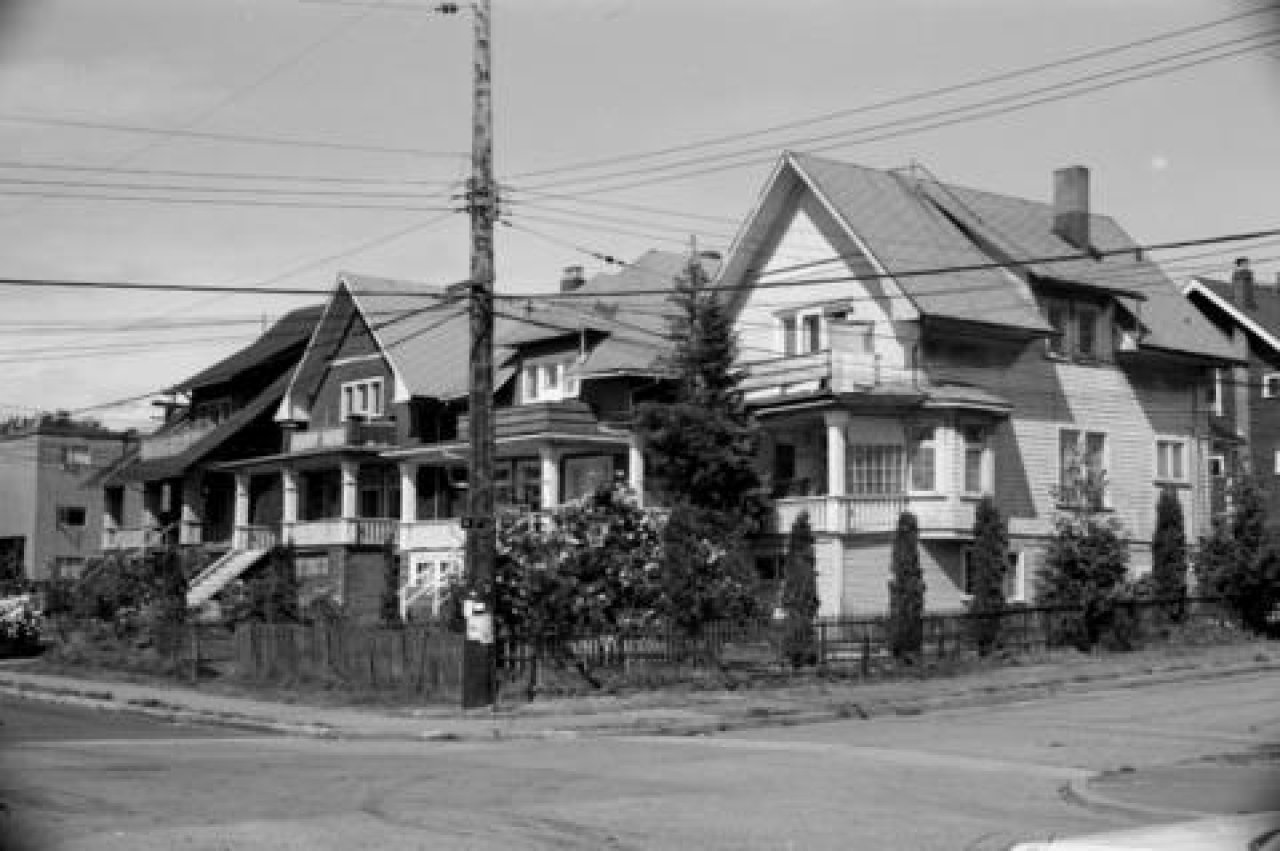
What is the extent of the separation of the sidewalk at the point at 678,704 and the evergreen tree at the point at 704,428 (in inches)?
311

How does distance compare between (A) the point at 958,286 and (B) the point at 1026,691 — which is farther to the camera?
(A) the point at 958,286

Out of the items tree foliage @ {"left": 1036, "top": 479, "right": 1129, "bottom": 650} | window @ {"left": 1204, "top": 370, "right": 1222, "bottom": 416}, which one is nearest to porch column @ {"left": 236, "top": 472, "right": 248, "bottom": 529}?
tree foliage @ {"left": 1036, "top": 479, "right": 1129, "bottom": 650}

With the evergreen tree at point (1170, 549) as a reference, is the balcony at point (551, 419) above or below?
above

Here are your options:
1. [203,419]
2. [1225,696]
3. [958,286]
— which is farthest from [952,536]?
[203,419]

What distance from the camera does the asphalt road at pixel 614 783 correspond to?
11422 millimetres

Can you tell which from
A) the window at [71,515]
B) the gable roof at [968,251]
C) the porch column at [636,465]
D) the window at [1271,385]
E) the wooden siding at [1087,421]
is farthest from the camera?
the window at [71,515]

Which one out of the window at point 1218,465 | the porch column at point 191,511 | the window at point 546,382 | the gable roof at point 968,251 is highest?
the gable roof at point 968,251

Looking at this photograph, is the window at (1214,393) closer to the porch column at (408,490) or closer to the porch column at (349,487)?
the porch column at (408,490)

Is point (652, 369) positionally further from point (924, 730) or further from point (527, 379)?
point (924, 730)

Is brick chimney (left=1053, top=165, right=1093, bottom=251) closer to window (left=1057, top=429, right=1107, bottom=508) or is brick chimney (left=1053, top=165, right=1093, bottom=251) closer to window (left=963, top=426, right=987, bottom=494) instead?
window (left=1057, top=429, right=1107, bottom=508)

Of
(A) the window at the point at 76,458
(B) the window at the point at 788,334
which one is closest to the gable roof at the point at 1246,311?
(B) the window at the point at 788,334

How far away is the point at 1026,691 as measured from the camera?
26.9 metres

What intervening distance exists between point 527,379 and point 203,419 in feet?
69.0

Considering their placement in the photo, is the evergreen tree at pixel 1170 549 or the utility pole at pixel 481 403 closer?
the utility pole at pixel 481 403
